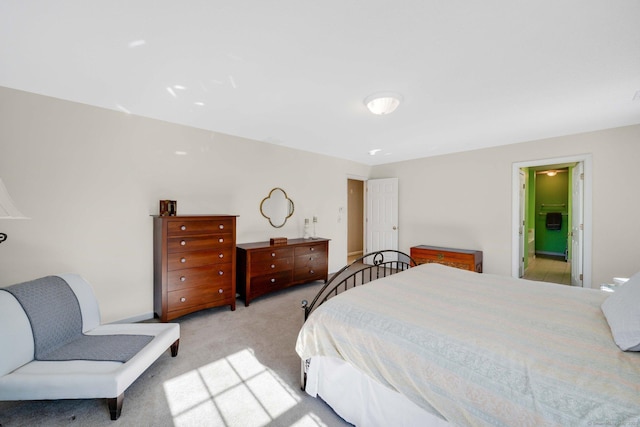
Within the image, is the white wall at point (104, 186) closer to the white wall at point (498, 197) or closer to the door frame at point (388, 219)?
the door frame at point (388, 219)

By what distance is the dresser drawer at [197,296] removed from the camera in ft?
9.64

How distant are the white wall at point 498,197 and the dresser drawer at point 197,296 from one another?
3841 millimetres

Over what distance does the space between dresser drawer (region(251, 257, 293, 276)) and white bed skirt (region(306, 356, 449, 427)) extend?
79.9 inches

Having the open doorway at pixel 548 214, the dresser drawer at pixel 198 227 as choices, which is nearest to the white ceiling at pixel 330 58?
the dresser drawer at pixel 198 227

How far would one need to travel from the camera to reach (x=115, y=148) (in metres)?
2.92

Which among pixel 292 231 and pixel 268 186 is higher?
pixel 268 186

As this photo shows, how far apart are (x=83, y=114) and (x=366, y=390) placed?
3689 mm

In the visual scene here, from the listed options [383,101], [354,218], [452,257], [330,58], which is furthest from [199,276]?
[354,218]

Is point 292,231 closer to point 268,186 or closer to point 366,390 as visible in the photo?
point 268,186

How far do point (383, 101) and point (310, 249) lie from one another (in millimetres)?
2637

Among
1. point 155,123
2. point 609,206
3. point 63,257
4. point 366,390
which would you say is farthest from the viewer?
point 609,206

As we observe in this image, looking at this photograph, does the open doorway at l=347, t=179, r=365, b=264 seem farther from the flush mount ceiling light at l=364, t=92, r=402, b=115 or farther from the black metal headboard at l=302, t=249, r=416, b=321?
the flush mount ceiling light at l=364, t=92, r=402, b=115

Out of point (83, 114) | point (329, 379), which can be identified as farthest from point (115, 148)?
point (329, 379)

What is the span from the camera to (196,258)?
122 inches
